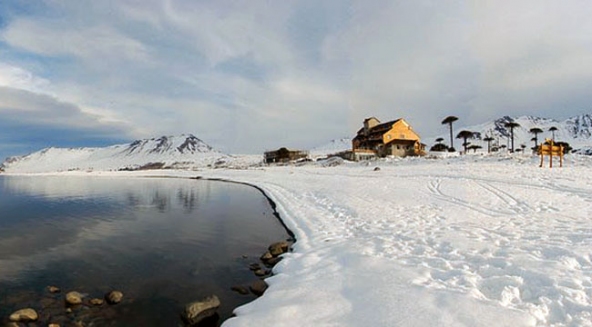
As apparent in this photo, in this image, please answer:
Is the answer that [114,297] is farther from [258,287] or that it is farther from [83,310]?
[258,287]

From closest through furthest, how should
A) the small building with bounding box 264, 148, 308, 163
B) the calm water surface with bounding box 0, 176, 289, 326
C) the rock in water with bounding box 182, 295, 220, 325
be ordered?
the rock in water with bounding box 182, 295, 220, 325 < the calm water surface with bounding box 0, 176, 289, 326 < the small building with bounding box 264, 148, 308, 163

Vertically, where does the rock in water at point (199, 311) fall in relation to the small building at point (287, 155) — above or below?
below

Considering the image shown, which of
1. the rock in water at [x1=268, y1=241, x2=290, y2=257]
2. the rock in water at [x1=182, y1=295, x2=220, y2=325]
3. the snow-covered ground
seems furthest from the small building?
the rock in water at [x1=182, y1=295, x2=220, y2=325]

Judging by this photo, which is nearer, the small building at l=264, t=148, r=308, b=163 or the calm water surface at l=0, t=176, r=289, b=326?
the calm water surface at l=0, t=176, r=289, b=326

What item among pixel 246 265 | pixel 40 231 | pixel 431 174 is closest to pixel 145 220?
pixel 40 231

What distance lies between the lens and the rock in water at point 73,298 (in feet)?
28.7

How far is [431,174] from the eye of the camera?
3142 cm

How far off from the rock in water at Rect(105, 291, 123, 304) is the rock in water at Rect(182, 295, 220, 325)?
2456 mm

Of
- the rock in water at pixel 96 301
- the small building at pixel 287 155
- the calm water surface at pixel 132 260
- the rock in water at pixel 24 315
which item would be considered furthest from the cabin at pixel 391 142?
the rock in water at pixel 24 315

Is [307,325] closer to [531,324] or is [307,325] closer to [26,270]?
[531,324]

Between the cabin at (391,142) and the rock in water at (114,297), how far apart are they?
62.5m

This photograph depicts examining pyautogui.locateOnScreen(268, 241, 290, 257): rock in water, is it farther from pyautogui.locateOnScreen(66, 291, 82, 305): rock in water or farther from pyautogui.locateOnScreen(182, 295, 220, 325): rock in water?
pyautogui.locateOnScreen(66, 291, 82, 305): rock in water

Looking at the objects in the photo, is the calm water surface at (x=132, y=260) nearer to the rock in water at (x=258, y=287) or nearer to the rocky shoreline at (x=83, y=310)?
the rocky shoreline at (x=83, y=310)

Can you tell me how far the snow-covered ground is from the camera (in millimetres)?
6148
